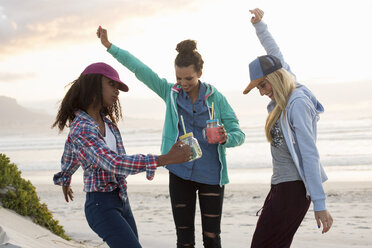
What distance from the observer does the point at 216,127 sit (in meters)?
3.34

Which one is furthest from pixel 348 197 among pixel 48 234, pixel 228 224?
pixel 48 234

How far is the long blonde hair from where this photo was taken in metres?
2.76

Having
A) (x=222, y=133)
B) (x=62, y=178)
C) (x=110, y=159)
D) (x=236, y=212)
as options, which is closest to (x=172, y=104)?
(x=222, y=133)

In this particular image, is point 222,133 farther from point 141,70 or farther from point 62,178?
point 62,178

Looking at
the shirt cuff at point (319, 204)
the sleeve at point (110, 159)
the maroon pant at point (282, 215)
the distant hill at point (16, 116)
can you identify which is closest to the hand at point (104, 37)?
the sleeve at point (110, 159)

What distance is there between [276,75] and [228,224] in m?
4.83

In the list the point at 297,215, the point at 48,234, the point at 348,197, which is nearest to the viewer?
the point at 297,215

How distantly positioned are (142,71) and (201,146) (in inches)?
31.6

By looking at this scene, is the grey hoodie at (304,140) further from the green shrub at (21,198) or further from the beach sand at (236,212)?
the green shrub at (21,198)

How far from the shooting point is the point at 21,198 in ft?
17.3

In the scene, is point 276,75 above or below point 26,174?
above

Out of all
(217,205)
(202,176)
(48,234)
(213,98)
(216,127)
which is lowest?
(48,234)

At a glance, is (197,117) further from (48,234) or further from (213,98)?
(48,234)

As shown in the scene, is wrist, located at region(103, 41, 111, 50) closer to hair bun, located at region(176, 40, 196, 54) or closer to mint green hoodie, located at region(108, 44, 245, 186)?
mint green hoodie, located at region(108, 44, 245, 186)
